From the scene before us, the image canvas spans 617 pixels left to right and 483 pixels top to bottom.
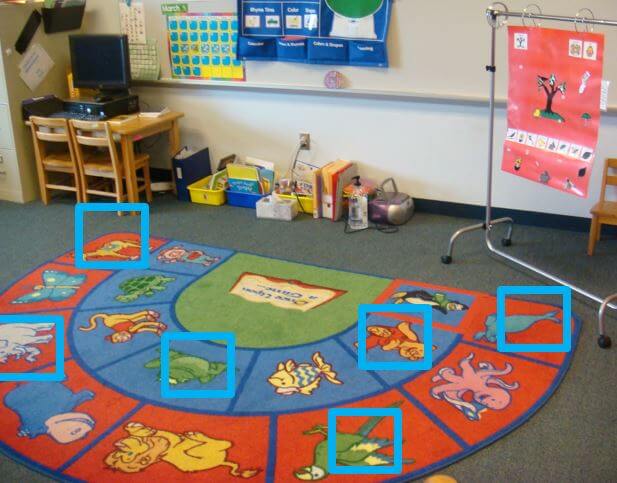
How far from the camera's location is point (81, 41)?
485 centimetres

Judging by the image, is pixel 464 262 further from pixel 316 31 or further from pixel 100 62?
pixel 100 62

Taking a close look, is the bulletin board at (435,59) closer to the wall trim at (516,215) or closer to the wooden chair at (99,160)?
the wall trim at (516,215)

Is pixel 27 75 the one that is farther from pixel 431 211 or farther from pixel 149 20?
pixel 431 211

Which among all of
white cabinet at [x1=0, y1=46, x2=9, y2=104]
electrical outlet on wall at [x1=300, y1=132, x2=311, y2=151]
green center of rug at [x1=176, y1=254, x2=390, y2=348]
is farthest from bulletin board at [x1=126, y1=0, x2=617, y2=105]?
white cabinet at [x1=0, y1=46, x2=9, y2=104]

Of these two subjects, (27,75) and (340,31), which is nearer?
(340,31)

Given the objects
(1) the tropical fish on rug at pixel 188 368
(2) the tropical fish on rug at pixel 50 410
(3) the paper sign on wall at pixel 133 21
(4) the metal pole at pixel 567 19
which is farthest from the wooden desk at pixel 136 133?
(4) the metal pole at pixel 567 19

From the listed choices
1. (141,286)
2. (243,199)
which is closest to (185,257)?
(141,286)

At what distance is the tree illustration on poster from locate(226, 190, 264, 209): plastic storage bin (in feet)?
6.88

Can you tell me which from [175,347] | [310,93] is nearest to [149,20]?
[310,93]

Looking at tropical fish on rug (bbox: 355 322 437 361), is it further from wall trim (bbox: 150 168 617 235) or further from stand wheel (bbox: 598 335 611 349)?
wall trim (bbox: 150 168 617 235)

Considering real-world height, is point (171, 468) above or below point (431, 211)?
below

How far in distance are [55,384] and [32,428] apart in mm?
276

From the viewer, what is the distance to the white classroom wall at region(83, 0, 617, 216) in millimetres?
4277

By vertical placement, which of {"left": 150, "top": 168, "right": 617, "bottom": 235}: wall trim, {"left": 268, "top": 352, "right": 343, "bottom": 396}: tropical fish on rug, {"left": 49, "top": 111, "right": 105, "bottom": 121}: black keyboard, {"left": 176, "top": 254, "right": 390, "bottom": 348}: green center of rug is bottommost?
{"left": 268, "top": 352, "right": 343, "bottom": 396}: tropical fish on rug
